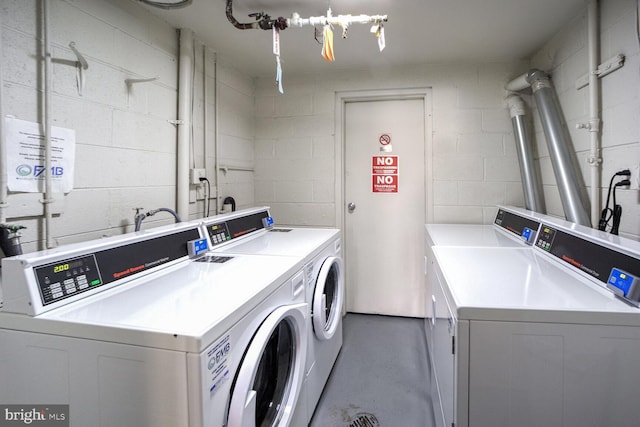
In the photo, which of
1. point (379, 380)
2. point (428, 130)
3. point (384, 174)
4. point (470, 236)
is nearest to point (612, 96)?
point (470, 236)

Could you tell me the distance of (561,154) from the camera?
2072 millimetres

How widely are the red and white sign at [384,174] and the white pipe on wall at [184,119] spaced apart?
1.68 metres

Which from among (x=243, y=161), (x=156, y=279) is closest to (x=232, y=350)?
(x=156, y=279)

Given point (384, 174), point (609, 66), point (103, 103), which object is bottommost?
point (384, 174)

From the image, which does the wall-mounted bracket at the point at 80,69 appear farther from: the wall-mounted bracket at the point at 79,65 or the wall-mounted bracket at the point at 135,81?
the wall-mounted bracket at the point at 135,81

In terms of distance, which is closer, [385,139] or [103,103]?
[103,103]

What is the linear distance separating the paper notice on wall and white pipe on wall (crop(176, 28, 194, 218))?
2.28 feet

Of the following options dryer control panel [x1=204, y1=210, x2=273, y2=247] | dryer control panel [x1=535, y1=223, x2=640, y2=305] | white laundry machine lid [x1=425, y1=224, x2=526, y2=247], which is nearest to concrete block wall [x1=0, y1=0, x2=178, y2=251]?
dryer control panel [x1=204, y1=210, x2=273, y2=247]

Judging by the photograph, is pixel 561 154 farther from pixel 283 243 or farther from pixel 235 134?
pixel 235 134

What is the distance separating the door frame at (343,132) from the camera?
2953mm

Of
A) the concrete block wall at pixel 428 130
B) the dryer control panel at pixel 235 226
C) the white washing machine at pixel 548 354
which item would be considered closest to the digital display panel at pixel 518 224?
the concrete block wall at pixel 428 130

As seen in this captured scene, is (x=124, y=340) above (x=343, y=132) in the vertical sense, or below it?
below

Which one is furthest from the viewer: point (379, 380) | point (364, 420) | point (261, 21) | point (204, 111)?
point (204, 111)

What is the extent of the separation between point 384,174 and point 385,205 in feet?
0.96
